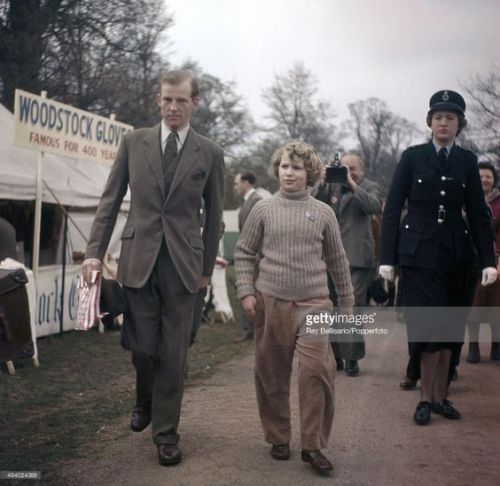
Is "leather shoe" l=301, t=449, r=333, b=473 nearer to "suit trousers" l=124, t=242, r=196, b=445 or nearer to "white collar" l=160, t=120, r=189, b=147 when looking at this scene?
"suit trousers" l=124, t=242, r=196, b=445

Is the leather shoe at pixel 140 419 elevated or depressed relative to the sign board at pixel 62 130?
depressed

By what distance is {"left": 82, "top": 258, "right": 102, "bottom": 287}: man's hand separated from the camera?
4.37m

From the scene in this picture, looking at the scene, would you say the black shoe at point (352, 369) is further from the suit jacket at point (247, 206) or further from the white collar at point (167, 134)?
the white collar at point (167, 134)

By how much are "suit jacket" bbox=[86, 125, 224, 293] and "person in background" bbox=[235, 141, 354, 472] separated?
304 mm

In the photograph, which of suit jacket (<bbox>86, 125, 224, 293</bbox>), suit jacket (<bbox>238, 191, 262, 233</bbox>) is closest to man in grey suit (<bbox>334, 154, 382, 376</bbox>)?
suit jacket (<bbox>238, 191, 262, 233</bbox>)

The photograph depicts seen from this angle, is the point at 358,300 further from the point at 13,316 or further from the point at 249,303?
the point at 13,316

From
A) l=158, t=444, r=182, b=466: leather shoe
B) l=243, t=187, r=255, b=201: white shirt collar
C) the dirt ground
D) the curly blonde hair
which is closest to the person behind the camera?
the dirt ground

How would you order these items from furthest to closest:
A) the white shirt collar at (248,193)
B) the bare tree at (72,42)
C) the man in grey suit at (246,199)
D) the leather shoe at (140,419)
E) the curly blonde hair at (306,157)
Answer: the bare tree at (72,42) → the white shirt collar at (248,193) → the man in grey suit at (246,199) → the leather shoe at (140,419) → the curly blonde hair at (306,157)

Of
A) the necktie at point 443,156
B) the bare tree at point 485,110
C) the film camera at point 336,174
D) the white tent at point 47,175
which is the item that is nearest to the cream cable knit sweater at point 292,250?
the necktie at point 443,156

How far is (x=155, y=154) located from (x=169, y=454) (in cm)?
161

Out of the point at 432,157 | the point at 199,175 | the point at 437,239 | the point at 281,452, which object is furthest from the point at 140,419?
the point at 432,157

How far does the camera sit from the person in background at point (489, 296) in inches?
336

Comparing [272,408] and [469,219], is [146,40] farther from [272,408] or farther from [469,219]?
[272,408]

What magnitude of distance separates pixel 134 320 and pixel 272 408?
35.3 inches
